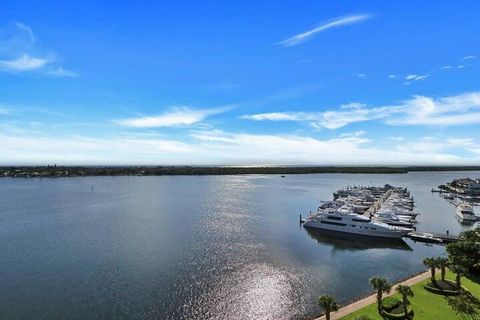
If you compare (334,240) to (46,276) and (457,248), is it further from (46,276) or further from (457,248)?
(46,276)

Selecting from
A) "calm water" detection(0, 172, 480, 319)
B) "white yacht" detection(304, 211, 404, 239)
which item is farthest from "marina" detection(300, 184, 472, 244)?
"calm water" detection(0, 172, 480, 319)

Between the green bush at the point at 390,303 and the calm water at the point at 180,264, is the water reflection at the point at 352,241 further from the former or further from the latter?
the green bush at the point at 390,303

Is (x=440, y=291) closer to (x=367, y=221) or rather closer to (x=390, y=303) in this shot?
(x=390, y=303)

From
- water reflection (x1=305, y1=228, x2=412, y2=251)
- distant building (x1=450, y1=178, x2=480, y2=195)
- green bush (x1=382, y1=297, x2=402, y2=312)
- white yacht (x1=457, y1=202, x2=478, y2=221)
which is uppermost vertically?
distant building (x1=450, y1=178, x2=480, y2=195)

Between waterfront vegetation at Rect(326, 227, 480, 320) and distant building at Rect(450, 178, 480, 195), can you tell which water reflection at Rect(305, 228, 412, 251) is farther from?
distant building at Rect(450, 178, 480, 195)

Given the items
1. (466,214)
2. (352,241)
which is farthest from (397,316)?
(466,214)

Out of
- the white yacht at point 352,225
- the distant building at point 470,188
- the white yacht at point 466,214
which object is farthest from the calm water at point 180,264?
the distant building at point 470,188

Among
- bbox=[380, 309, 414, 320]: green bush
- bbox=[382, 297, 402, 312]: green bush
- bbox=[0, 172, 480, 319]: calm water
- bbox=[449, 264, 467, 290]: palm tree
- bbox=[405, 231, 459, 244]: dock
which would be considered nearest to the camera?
bbox=[380, 309, 414, 320]: green bush
